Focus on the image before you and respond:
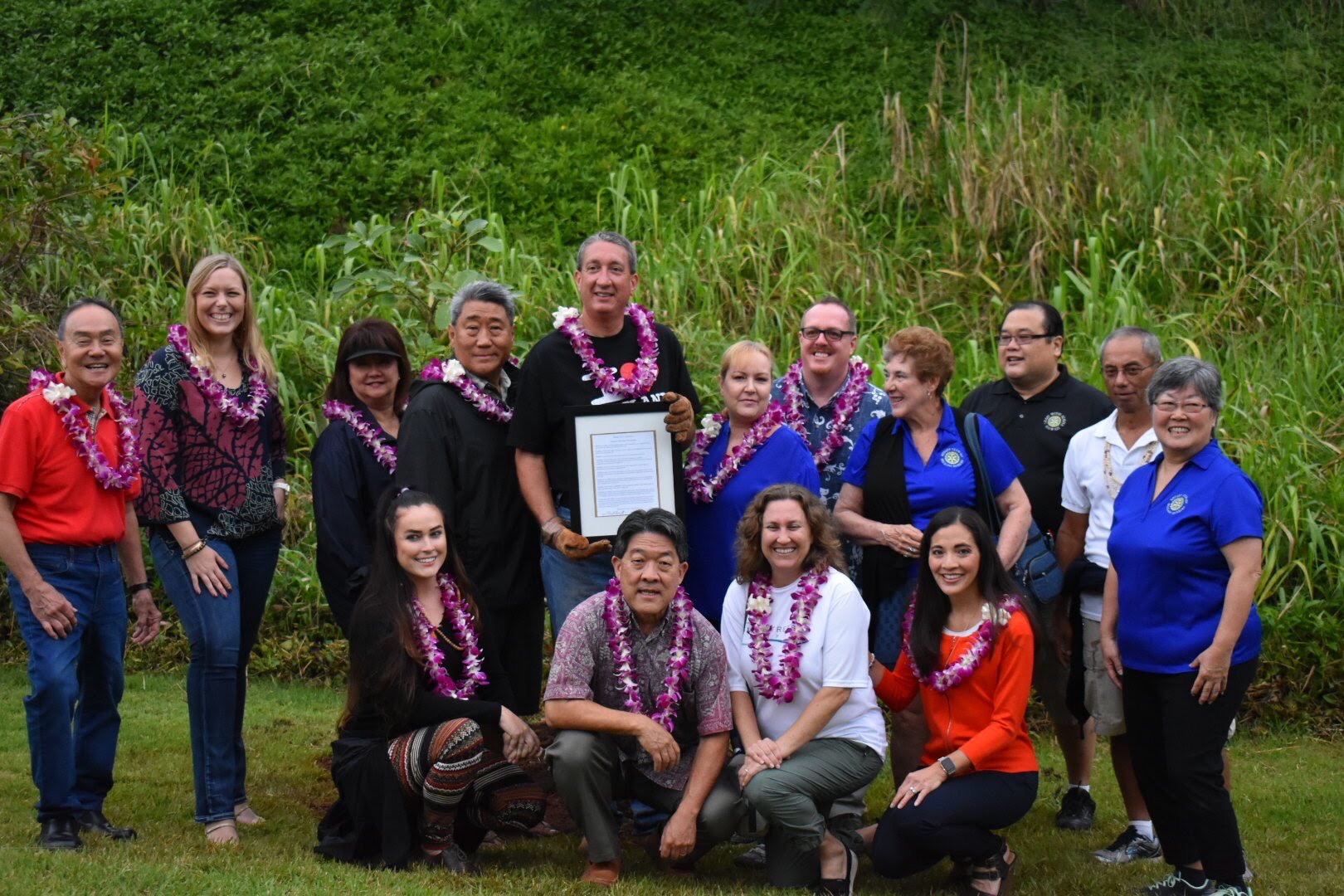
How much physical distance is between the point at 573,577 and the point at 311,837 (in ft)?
4.74

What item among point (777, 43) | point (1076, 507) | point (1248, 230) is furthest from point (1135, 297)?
point (777, 43)

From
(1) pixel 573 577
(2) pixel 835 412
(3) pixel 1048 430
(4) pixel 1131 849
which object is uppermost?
(2) pixel 835 412

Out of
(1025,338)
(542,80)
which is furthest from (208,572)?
(542,80)

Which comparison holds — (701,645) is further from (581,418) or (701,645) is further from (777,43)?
(777,43)

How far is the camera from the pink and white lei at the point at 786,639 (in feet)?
16.3

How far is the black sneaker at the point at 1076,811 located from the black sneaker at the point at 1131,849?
0.39 metres

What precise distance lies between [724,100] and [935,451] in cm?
808

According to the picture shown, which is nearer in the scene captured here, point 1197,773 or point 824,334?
point 1197,773

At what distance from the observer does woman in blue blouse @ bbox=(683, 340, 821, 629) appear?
5.43 metres

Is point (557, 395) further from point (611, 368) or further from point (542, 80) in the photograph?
point (542, 80)

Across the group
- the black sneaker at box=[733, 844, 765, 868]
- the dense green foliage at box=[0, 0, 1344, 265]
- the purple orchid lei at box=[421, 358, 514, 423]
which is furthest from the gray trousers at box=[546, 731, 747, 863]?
the dense green foliage at box=[0, 0, 1344, 265]

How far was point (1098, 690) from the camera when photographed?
17.6 feet

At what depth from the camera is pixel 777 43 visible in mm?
13500

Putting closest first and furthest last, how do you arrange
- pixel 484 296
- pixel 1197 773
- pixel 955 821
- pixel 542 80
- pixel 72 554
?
pixel 1197 773 → pixel 955 821 → pixel 72 554 → pixel 484 296 → pixel 542 80
